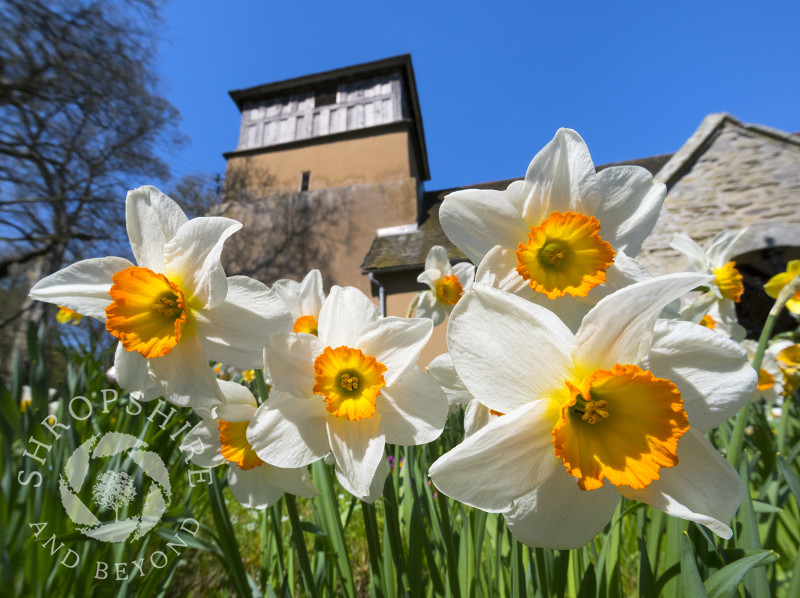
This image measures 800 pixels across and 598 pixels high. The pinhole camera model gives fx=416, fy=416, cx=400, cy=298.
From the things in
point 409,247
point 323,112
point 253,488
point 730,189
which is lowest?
point 253,488

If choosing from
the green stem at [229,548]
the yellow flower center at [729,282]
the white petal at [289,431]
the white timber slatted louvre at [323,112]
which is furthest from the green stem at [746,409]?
the white timber slatted louvre at [323,112]

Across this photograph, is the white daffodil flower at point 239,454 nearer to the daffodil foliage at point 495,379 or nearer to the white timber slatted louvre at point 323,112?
the daffodil foliage at point 495,379

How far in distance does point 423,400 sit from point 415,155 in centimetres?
1407

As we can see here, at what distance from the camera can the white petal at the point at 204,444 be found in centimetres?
90

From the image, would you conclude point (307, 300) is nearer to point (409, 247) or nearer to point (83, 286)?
point (83, 286)

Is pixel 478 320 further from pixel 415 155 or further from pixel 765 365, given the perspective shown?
pixel 415 155

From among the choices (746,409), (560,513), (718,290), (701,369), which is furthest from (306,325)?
(718,290)

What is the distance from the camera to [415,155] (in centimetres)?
1389

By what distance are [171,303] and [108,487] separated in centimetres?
61

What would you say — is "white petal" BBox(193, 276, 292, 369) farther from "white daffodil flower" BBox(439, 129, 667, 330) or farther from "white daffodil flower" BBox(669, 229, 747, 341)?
"white daffodil flower" BBox(669, 229, 747, 341)

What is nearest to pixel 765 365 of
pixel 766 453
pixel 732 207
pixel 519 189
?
pixel 766 453

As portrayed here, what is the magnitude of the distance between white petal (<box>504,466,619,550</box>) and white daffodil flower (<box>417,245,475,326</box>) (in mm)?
943

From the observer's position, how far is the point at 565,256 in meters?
0.74

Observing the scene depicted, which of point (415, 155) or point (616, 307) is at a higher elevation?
point (415, 155)
